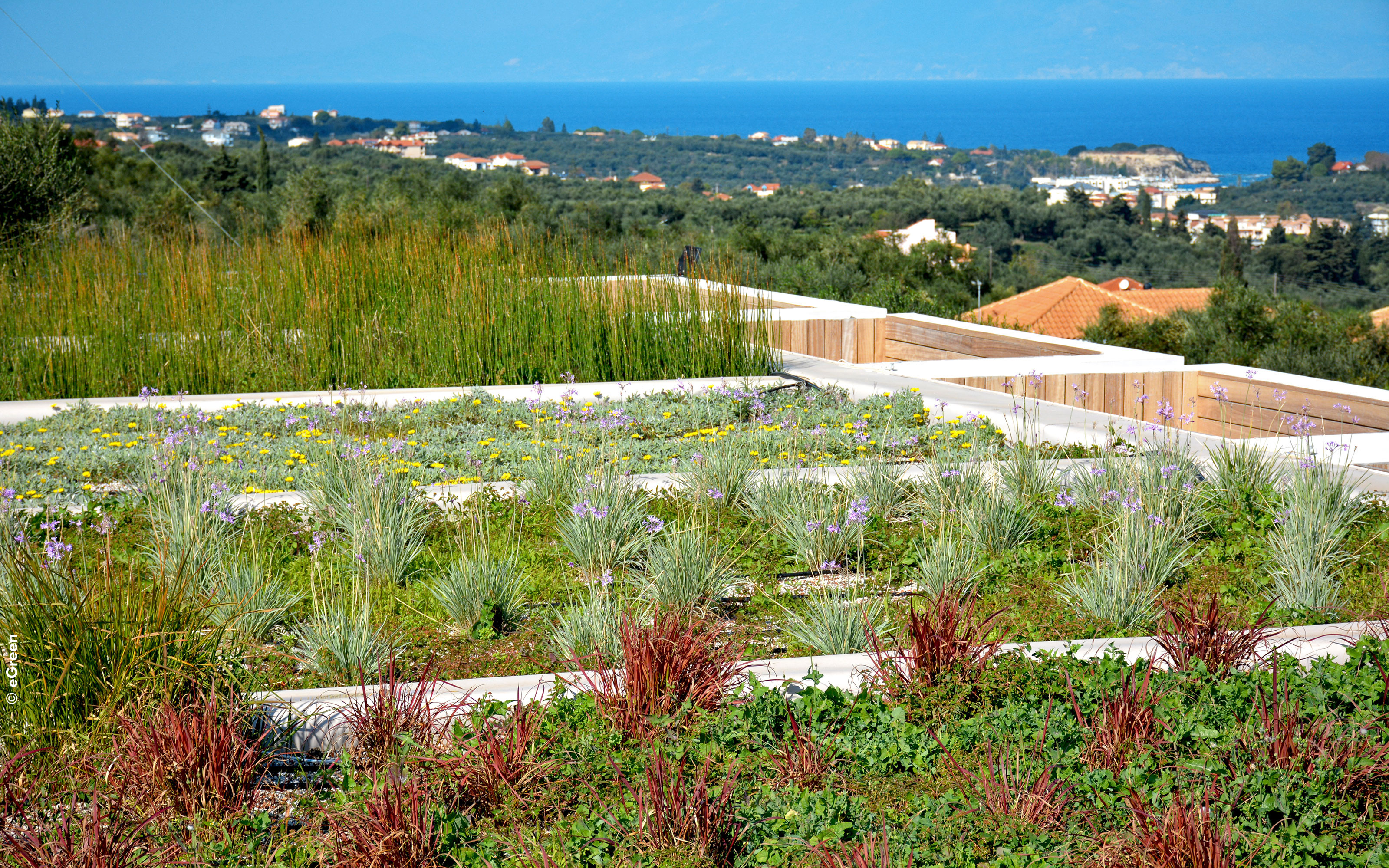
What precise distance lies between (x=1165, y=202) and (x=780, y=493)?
91786 mm

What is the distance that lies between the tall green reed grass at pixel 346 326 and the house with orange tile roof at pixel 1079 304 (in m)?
18.0

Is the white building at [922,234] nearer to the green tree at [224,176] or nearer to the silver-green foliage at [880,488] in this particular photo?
the green tree at [224,176]

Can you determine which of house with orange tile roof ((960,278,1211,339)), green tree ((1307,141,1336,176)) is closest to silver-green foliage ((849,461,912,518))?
house with orange tile roof ((960,278,1211,339))

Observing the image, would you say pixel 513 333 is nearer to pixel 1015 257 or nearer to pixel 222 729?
pixel 222 729

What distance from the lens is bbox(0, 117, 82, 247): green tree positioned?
14.9m

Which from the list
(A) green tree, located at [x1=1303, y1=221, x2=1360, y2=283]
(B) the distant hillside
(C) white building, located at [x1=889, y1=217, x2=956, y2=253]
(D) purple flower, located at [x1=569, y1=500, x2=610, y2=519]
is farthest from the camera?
(B) the distant hillside

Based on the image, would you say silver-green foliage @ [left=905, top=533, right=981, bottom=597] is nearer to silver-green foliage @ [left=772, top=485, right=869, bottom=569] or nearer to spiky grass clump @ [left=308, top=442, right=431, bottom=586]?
silver-green foliage @ [left=772, top=485, right=869, bottom=569]

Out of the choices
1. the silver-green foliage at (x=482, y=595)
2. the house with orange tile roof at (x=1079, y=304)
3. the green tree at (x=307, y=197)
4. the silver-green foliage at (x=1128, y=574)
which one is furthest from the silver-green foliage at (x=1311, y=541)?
the green tree at (x=307, y=197)

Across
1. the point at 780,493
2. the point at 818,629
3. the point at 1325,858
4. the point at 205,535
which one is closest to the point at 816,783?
the point at 818,629

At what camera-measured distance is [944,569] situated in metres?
3.02

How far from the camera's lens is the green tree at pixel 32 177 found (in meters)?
14.9

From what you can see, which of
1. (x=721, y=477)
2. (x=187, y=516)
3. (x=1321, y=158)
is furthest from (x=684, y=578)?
(x=1321, y=158)

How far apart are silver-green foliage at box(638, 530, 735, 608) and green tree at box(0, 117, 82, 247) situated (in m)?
13.6

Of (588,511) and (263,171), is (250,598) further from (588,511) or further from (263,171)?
(263,171)
